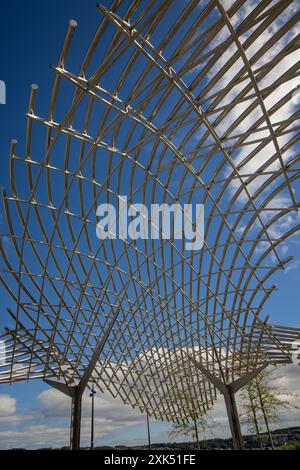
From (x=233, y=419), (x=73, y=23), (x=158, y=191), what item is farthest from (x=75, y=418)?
(x=73, y=23)

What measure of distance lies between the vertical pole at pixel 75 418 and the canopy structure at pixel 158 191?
799mm

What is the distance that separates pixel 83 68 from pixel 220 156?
10909 millimetres

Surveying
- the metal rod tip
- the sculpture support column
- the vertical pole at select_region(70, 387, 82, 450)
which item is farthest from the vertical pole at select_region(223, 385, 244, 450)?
the metal rod tip

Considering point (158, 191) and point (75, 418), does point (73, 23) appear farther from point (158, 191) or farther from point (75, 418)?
point (75, 418)

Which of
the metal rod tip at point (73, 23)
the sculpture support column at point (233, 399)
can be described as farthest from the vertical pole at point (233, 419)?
the metal rod tip at point (73, 23)

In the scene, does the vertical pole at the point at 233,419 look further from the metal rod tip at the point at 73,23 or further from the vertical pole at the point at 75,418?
the metal rod tip at the point at 73,23

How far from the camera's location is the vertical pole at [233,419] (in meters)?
34.2

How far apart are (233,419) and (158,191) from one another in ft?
78.2

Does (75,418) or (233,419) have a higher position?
(75,418)

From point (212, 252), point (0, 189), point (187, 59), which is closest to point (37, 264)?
point (0, 189)

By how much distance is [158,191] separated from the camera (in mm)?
28656

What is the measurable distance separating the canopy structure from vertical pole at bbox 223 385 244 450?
5035mm

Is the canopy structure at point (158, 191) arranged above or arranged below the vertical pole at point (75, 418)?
above

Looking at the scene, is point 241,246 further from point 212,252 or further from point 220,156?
point 220,156
